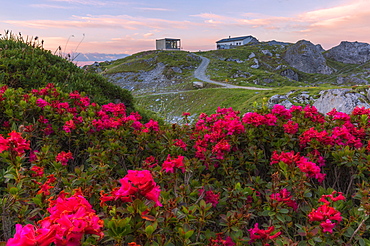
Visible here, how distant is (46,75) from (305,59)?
75.3 metres

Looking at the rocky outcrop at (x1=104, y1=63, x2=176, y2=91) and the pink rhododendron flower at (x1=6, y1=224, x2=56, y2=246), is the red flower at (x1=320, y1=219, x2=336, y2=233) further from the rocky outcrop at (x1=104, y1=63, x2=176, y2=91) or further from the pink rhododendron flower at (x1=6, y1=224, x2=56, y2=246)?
the rocky outcrop at (x1=104, y1=63, x2=176, y2=91)

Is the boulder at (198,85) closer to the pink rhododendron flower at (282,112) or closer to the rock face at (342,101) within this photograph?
the rock face at (342,101)

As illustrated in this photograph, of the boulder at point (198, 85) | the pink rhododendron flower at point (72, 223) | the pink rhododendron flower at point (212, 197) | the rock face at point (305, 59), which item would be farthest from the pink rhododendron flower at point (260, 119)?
the rock face at point (305, 59)

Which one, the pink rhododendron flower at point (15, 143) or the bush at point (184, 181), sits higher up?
the pink rhododendron flower at point (15, 143)

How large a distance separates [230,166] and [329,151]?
1120mm

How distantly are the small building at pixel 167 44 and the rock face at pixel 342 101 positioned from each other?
72977mm

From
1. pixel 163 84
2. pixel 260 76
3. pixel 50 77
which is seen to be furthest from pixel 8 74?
pixel 260 76

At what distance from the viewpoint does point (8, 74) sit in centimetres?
526

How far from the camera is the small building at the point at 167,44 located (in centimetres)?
8056

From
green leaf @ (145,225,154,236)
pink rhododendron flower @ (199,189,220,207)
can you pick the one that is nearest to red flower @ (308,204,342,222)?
pink rhododendron flower @ (199,189,220,207)

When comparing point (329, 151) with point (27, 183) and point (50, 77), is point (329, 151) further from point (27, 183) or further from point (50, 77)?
point (50, 77)

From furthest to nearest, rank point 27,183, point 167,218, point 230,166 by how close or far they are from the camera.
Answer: point 230,166 → point 27,183 → point 167,218

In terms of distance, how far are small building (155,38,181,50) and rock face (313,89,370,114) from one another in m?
73.0

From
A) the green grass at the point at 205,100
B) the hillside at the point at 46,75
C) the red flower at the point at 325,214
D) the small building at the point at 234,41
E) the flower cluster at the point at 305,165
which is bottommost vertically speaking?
the green grass at the point at 205,100
